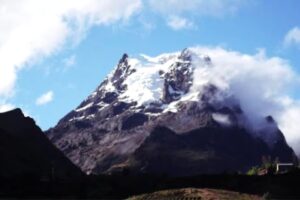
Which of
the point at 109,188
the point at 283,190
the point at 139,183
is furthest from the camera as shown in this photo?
the point at 139,183

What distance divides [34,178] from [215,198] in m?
104

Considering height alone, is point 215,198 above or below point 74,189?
below

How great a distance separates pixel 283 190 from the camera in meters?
156

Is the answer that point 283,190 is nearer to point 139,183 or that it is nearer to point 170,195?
point 139,183

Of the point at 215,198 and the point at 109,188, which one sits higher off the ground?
the point at 109,188

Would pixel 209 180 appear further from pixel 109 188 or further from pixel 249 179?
pixel 109 188

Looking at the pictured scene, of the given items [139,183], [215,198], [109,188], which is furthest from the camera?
[139,183]

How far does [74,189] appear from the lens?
17600cm

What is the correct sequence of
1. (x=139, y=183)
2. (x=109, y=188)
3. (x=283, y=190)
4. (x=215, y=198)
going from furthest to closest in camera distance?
(x=139, y=183)
(x=109, y=188)
(x=283, y=190)
(x=215, y=198)

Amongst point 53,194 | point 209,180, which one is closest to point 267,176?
point 209,180

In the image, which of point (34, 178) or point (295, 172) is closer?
point (295, 172)

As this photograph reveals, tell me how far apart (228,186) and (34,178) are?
57.9 metres

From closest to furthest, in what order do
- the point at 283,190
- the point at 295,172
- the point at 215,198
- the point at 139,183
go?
the point at 215,198 < the point at 283,190 < the point at 295,172 < the point at 139,183

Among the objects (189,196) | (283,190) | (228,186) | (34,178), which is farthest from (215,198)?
(34,178)
